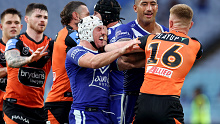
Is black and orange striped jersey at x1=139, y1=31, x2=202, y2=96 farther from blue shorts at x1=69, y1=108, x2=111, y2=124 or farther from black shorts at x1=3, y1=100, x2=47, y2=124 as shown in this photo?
black shorts at x1=3, y1=100, x2=47, y2=124

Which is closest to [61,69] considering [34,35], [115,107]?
[34,35]

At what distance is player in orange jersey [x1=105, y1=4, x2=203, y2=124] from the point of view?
11.6ft

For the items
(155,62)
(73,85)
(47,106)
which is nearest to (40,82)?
(47,106)

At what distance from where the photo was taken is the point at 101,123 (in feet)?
13.2

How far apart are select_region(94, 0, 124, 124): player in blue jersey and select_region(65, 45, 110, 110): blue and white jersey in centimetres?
52

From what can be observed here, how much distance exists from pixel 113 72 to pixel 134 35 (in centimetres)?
64

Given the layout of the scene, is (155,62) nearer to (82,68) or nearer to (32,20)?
(82,68)

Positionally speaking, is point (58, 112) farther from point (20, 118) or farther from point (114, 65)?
point (114, 65)

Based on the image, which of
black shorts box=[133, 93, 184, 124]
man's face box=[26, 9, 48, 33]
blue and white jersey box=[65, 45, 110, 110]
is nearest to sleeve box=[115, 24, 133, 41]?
blue and white jersey box=[65, 45, 110, 110]

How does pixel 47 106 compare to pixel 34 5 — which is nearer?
pixel 47 106

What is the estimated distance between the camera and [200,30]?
16.2m

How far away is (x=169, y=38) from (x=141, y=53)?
21.0 inches

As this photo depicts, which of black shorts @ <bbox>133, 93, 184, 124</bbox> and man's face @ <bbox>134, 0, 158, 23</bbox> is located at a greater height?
man's face @ <bbox>134, 0, 158, 23</bbox>

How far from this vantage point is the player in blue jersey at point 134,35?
460cm
